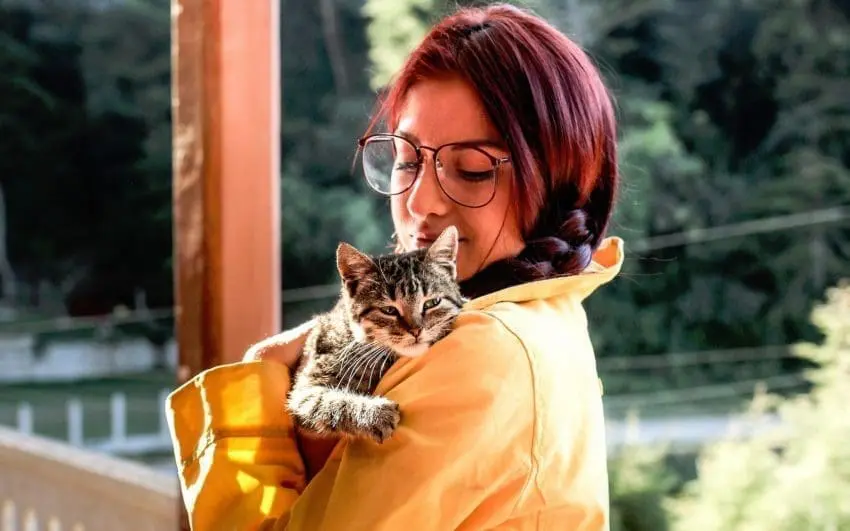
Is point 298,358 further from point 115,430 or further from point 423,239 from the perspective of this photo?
point 115,430

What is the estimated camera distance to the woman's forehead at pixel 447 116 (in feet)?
3.24

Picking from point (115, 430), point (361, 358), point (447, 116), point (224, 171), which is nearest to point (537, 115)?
point (447, 116)

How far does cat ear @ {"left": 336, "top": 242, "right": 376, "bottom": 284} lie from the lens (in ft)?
3.47

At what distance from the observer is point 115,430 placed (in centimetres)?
300

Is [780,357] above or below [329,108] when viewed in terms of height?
below

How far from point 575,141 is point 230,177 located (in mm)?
667

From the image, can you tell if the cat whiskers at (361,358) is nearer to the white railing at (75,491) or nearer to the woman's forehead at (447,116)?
the woman's forehead at (447,116)

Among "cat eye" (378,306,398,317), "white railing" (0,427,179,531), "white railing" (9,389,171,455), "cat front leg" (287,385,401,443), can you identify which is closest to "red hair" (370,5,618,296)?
"cat eye" (378,306,398,317)

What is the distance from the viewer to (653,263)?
235 cm

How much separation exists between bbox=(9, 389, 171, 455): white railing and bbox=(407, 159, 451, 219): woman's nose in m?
2.11

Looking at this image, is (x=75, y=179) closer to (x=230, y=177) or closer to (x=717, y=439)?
(x=230, y=177)

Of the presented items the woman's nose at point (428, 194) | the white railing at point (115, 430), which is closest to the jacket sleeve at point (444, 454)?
the woman's nose at point (428, 194)

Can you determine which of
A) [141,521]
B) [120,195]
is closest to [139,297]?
[120,195]

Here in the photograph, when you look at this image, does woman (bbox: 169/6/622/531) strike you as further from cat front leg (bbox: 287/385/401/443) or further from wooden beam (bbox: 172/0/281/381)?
wooden beam (bbox: 172/0/281/381)
